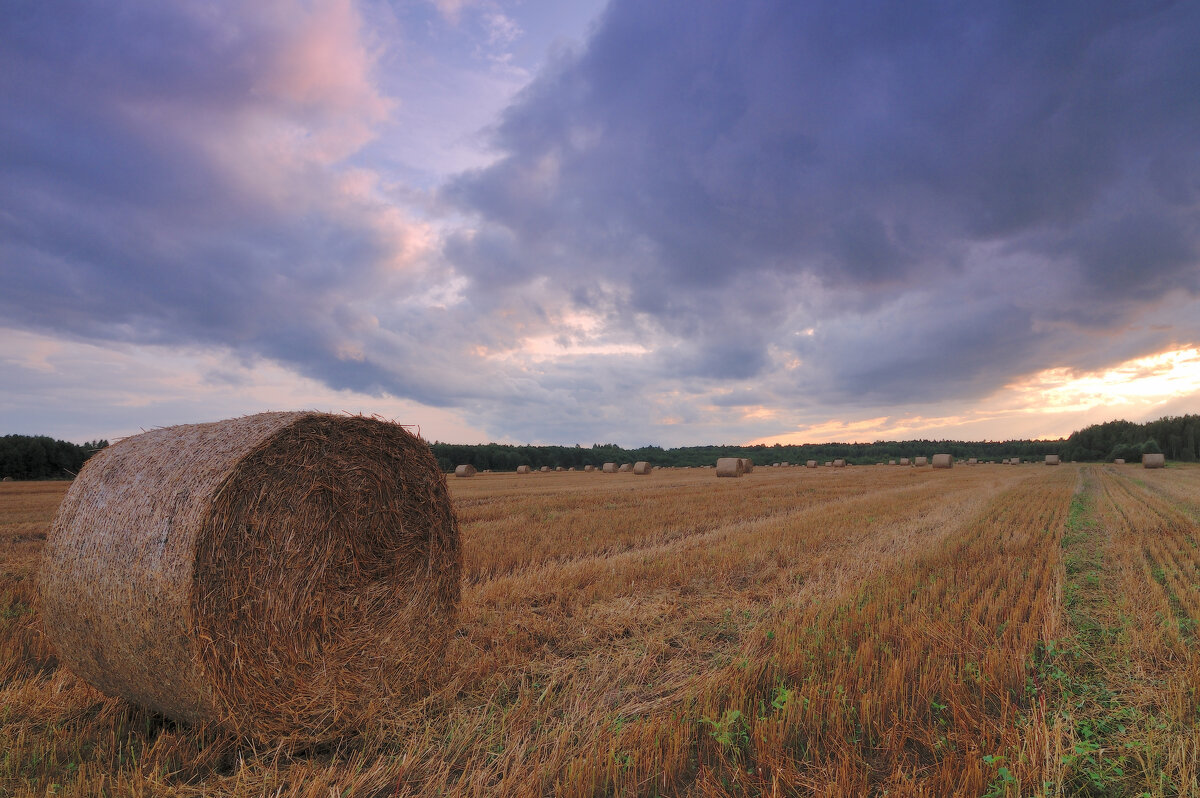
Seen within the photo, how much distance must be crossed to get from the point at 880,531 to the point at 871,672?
796 centimetres

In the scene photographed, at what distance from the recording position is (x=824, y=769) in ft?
10.2

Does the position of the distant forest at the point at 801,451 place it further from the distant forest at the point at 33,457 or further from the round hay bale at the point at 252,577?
the round hay bale at the point at 252,577

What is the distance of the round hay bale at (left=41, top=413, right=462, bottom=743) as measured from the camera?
3803 mm

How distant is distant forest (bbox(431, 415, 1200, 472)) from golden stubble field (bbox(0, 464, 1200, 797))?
56.0 meters

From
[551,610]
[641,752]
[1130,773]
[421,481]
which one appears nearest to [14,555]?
[421,481]

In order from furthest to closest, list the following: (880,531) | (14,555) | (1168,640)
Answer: (880,531), (14,555), (1168,640)

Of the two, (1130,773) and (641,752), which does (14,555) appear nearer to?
(641,752)

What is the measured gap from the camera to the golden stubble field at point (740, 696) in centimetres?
315

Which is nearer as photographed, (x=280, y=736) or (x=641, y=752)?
(x=641, y=752)

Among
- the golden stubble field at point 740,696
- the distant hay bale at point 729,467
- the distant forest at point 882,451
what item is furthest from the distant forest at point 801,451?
the golden stubble field at point 740,696

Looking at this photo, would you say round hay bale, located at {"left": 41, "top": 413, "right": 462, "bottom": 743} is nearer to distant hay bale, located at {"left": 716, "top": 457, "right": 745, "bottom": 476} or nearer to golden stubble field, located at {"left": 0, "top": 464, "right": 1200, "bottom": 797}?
golden stubble field, located at {"left": 0, "top": 464, "right": 1200, "bottom": 797}

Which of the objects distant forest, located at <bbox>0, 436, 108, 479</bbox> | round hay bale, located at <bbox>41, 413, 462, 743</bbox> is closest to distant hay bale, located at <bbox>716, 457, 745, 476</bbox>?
round hay bale, located at <bbox>41, 413, 462, 743</bbox>

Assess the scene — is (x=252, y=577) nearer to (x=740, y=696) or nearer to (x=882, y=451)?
(x=740, y=696)

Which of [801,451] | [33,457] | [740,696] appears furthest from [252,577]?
[801,451]
